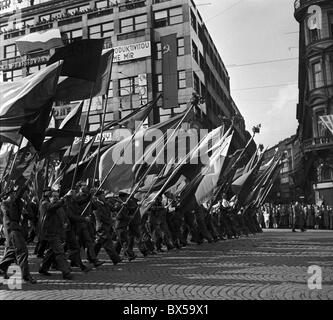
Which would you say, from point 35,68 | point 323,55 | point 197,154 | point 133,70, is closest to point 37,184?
point 197,154

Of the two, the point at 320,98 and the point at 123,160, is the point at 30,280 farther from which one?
the point at 320,98

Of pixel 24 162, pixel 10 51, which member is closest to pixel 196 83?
pixel 10 51

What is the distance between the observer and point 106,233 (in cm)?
1148

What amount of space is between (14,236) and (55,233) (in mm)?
820

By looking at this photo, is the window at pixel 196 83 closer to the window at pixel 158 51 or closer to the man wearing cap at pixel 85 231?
the window at pixel 158 51

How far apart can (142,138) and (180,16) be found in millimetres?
29842

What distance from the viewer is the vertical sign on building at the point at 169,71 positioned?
39.5m

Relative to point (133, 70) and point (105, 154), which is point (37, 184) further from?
point (133, 70)

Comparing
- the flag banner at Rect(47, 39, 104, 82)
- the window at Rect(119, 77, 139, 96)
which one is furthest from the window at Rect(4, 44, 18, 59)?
the flag banner at Rect(47, 39, 104, 82)

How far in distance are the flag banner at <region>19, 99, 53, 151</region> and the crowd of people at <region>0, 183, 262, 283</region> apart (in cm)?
105

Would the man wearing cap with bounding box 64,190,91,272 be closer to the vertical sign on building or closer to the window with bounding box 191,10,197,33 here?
the vertical sign on building

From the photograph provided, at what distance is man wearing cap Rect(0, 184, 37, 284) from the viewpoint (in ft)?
29.3

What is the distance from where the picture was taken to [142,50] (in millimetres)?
43312

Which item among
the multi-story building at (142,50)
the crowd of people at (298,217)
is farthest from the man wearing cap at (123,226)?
the multi-story building at (142,50)
